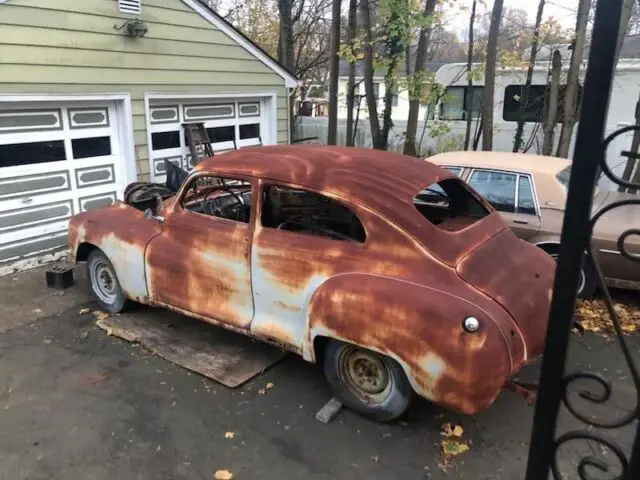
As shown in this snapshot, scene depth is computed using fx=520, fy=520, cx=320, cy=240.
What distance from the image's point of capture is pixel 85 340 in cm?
509

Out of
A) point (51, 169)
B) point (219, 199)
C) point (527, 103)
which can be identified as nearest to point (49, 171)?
point (51, 169)

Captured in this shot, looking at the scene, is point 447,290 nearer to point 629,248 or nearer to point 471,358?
point 471,358

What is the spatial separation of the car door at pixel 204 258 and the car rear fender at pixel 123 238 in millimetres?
142

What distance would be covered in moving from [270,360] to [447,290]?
6.46ft

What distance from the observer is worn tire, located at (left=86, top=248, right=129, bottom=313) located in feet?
18.2

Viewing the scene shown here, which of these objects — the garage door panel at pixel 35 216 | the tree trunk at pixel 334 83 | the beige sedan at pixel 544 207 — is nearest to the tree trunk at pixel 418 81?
the tree trunk at pixel 334 83

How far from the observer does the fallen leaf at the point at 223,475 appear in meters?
3.30

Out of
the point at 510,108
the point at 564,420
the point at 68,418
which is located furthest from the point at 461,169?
the point at 510,108

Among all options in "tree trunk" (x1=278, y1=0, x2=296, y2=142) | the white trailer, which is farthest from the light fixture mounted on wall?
"tree trunk" (x1=278, y1=0, x2=296, y2=142)

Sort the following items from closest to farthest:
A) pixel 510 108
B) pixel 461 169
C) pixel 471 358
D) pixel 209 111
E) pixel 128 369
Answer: pixel 471 358
pixel 128 369
pixel 461 169
pixel 209 111
pixel 510 108

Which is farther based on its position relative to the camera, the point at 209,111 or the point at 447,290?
the point at 209,111

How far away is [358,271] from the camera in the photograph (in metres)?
3.70

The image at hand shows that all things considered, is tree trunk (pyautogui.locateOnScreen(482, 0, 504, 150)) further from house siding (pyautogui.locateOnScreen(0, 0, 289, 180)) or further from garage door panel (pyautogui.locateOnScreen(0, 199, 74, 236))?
garage door panel (pyautogui.locateOnScreen(0, 199, 74, 236))

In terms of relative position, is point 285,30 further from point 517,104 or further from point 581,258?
point 581,258
